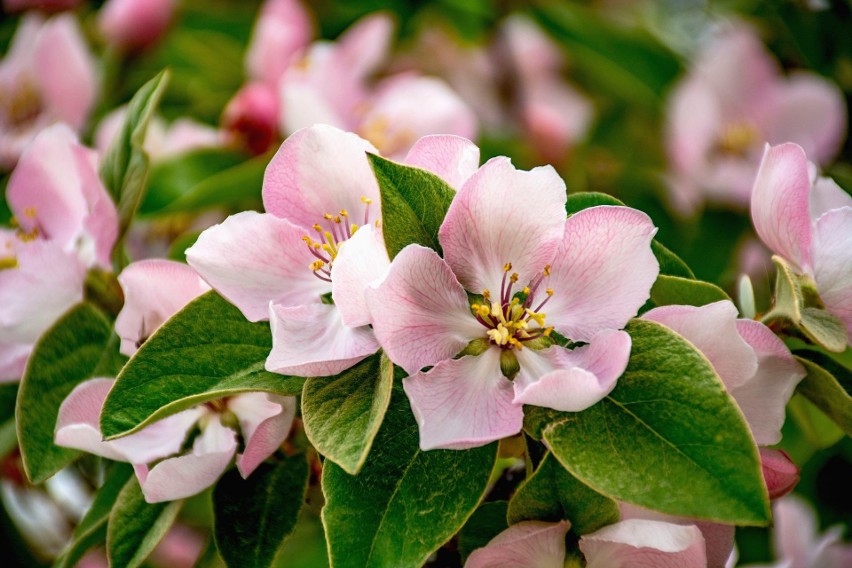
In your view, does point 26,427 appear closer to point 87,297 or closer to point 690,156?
point 87,297

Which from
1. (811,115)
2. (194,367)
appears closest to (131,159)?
(194,367)

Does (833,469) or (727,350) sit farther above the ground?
(727,350)

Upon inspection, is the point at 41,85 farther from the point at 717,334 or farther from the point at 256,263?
the point at 717,334

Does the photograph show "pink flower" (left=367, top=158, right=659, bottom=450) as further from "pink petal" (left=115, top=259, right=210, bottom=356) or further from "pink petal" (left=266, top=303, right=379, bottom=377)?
"pink petal" (left=115, top=259, right=210, bottom=356)

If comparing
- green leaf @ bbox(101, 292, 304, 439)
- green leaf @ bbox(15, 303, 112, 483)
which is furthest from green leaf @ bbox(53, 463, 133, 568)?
green leaf @ bbox(101, 292, 304, 439)

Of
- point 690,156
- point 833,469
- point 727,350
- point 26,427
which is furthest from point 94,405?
point 833,469
